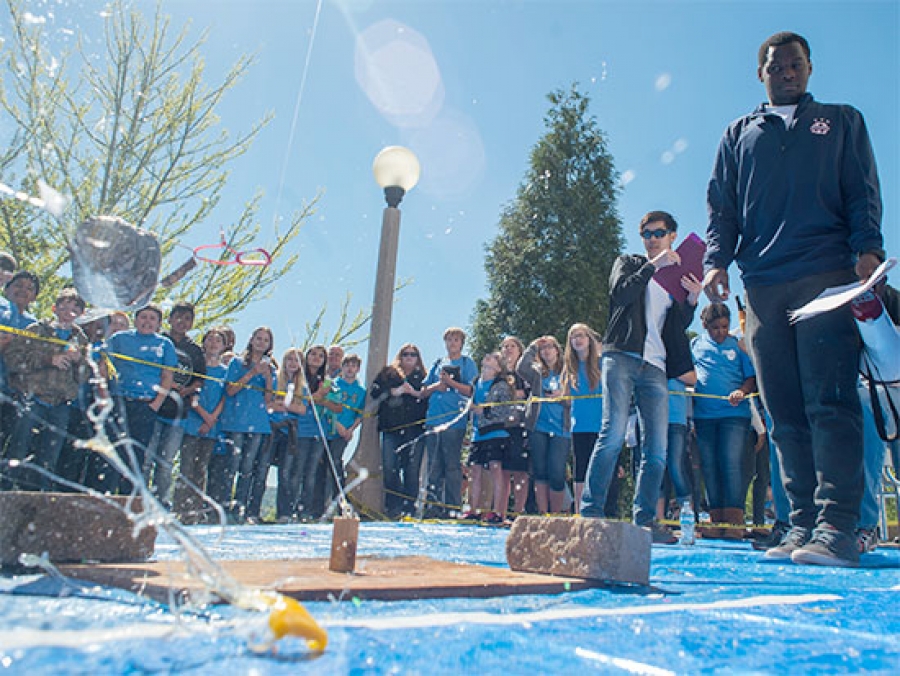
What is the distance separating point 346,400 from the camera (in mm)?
7773

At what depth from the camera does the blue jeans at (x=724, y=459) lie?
5.74 metres

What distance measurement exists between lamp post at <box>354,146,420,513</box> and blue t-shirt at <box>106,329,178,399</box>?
2.27 metres

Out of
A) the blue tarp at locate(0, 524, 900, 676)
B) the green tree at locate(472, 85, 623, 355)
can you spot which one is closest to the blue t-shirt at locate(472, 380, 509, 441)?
the blue tarp at locate(0, 524, 900, 676)

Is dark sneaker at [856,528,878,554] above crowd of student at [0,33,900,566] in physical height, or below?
below

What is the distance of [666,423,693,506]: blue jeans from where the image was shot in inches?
233

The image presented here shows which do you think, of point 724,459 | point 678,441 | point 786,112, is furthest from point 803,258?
point 678,441

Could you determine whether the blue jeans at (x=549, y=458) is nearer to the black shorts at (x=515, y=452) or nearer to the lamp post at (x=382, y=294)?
the black shorts at (x=515, y=452)

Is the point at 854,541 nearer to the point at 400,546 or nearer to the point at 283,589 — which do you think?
the point at 400,546

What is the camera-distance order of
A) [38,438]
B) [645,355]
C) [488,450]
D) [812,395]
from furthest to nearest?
1. [488,450]
2. [38,438]
3. [645,355]
4. [812,395]

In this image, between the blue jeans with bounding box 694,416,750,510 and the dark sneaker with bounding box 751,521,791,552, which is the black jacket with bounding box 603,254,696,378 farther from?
the blue jeans with bounding box 694,416,750,510

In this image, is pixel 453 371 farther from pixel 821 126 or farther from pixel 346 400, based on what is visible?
pixel 821 126

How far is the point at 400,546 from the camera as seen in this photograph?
3969 millimetres

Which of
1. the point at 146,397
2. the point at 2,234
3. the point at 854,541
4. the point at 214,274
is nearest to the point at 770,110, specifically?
the point at 854,541

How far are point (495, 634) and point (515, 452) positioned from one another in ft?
18.1
